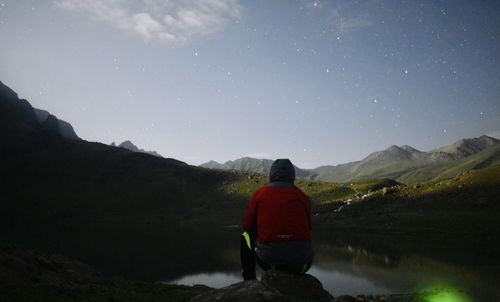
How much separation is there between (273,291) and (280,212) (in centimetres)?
210

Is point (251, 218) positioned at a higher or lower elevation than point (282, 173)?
lower

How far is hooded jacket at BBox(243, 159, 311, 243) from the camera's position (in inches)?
416

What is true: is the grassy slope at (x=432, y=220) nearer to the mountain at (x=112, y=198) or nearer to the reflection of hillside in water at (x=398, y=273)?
the reflection of hillside in water at (x=398, y=273)

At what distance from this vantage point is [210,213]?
12544 centimetres

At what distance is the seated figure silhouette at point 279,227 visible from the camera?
10578 millimetres

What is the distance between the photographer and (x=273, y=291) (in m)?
10.1

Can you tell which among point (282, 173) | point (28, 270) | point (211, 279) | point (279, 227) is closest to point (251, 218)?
point (279, 227)

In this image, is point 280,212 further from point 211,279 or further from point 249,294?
point 211,279

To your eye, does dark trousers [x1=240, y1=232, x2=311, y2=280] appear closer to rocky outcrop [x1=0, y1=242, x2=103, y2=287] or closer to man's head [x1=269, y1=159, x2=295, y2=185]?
man's head [x1=269, y1=159, x2=295, y2=185]

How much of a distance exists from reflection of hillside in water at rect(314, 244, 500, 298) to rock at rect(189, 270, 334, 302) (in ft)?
69.7

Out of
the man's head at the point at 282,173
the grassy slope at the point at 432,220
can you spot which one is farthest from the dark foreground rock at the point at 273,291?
the grassy slope at the point at 432,220

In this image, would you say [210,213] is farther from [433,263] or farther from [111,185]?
[433,263]

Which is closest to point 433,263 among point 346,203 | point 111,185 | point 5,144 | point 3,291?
point 3,291

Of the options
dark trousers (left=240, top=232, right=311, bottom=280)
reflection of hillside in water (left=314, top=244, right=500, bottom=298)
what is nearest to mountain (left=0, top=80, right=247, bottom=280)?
reflection of hillside in water (left=314, top=244, right=500, bottom=298)
